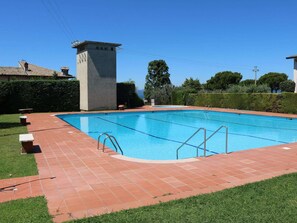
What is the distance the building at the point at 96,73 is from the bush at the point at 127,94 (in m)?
2.12

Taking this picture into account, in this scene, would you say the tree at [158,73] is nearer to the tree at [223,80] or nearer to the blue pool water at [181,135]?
the tree at [223,80]

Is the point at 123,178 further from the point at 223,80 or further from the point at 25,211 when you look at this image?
the point at 223,80

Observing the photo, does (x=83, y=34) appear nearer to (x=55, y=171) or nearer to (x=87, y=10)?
(x=87, y=10)

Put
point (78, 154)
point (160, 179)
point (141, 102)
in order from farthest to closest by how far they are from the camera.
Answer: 1. point (141, 102)
2. point (78, 154)
3. point (160, 179)

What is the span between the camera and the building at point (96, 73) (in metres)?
23.2

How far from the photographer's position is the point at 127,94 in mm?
27672

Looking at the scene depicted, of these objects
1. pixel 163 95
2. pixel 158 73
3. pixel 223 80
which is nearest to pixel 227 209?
pixel 163 95

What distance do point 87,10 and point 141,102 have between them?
13175 mm

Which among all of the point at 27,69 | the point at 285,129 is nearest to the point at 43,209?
the point at 285,129

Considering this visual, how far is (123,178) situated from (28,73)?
38.7m

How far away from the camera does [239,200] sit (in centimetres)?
430

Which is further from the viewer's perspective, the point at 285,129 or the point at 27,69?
the point at 27,69

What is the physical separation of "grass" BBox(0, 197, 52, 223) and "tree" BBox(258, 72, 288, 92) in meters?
58.6

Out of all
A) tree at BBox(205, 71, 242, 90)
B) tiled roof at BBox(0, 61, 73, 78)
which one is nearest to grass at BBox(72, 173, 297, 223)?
tiled roof at BBox(0, 61, 73, 78)
